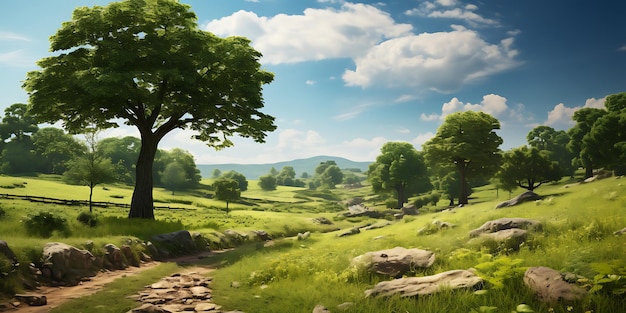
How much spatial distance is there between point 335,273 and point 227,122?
1883 cm

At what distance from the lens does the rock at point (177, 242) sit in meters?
19.5

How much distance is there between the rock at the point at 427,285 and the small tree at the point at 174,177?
10672 cm

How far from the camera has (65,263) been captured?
11.9 m

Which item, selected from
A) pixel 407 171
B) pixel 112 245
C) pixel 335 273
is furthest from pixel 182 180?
pixel 335 273

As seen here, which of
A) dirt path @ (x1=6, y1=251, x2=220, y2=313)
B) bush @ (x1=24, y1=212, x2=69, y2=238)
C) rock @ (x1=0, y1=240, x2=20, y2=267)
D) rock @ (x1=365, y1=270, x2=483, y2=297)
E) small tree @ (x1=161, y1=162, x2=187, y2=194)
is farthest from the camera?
small tree @ (x1=161, y1=162, x2=187, y2=194)

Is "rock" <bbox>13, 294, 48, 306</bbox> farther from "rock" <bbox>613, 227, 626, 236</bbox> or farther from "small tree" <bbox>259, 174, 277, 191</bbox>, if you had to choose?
"small tree" <bbox>259, 174, 277, 191</bbox>

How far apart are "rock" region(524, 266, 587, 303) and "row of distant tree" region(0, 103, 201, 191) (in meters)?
28.0

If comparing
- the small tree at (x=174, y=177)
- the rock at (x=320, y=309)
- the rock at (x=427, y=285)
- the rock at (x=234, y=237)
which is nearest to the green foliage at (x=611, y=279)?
the rock at (x=427, y=285)

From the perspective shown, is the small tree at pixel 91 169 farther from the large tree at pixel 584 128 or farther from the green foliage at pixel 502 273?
the large tree at pixel 584 128

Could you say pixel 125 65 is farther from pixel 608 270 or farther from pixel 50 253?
pixel 608 270

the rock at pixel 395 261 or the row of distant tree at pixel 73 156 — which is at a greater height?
the row of distant tree at pixel 73 156

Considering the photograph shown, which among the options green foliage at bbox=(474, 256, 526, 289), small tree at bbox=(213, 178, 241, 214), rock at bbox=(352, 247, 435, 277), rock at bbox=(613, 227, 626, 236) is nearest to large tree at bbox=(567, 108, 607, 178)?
rock at bbox=(613, 227, 626, 236)

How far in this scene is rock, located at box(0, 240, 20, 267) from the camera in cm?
1017

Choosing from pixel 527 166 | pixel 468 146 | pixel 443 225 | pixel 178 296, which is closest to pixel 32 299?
pixel 178 296
